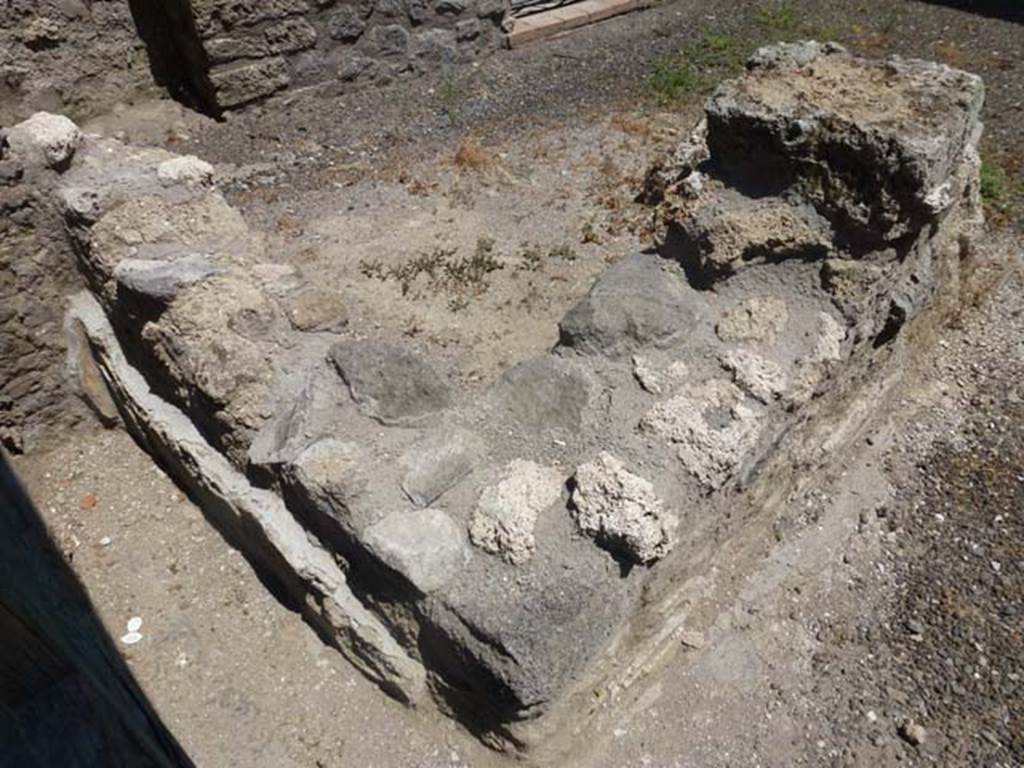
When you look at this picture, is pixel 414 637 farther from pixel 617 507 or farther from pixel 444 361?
pixel 444 361

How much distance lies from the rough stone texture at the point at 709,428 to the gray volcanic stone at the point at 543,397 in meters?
0.26

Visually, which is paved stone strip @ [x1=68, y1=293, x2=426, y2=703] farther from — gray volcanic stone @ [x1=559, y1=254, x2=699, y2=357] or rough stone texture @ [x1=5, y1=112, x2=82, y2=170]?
gray volcanic stone @ [x1=559, y1=254, x2=699, y2=357]

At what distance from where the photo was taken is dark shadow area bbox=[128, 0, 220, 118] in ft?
20.5

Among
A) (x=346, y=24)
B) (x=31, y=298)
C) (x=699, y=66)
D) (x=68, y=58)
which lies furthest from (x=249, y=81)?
(x=699, y=66)

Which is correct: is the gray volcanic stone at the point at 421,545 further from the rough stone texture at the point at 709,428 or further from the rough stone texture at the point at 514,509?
the rough stone texture at the point at 709,428

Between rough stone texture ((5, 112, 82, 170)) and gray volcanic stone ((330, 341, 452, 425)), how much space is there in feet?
5.39

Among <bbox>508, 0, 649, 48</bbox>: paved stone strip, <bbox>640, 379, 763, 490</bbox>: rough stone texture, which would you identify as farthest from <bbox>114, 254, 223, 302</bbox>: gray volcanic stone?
<bbox>508, 0, 649, 48</bbox>: paved stone strip

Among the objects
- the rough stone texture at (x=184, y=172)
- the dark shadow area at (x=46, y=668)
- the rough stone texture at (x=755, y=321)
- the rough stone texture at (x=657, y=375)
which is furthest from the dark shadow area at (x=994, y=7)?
the dark shadow area at (x=46, y=668)

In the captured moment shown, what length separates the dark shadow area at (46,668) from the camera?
128cm

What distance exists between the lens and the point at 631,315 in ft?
10.2

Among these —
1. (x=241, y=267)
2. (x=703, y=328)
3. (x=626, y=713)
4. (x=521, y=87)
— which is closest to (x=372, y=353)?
(x=241, y=267)

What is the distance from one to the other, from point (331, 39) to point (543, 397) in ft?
15.7

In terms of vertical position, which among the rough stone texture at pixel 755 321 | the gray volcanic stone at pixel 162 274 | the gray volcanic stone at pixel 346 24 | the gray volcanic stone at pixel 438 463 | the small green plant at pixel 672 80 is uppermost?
the gray volcanic stone at pixel 346 24

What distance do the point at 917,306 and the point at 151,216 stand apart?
324 cm
